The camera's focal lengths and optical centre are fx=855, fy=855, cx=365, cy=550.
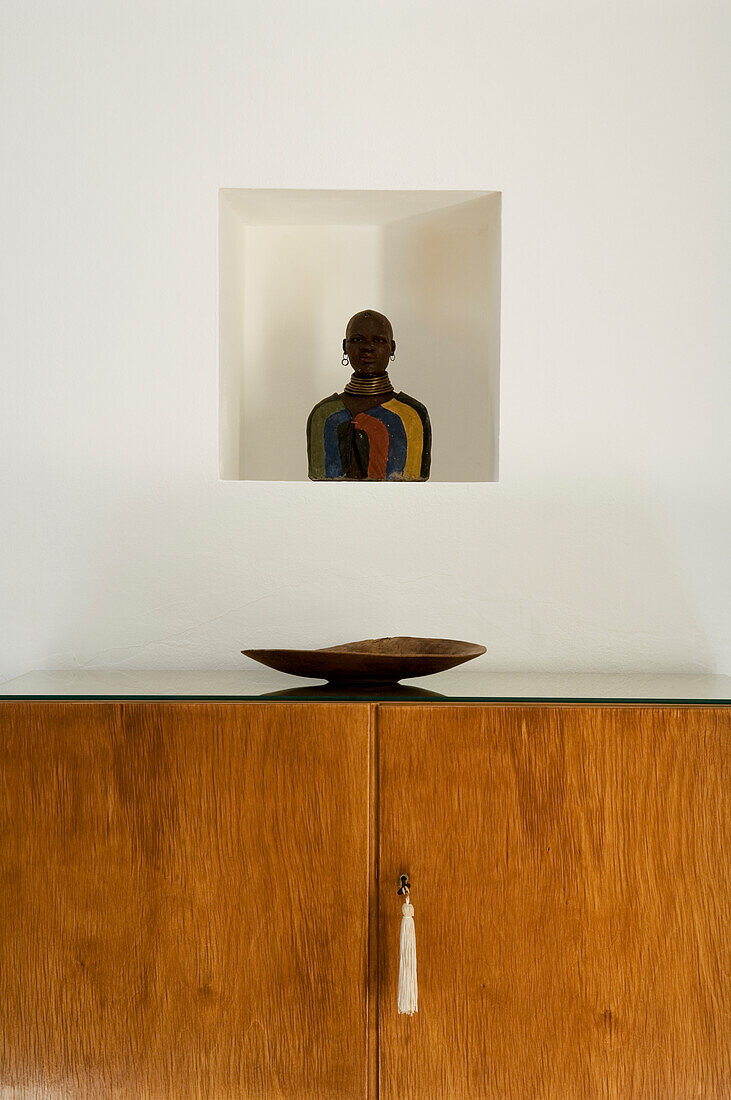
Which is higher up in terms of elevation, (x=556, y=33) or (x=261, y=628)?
(x=556, y=33)

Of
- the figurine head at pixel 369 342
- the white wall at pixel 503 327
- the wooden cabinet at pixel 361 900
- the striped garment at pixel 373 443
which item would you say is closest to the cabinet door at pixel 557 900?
the wooden cabinet at pixel 361 900

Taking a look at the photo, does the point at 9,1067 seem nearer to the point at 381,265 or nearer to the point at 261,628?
the point at 261,628

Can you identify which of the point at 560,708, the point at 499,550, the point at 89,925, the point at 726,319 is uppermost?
the point at 726,319

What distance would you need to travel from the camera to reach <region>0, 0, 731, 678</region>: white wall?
1.24 meters

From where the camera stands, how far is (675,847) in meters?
0.92

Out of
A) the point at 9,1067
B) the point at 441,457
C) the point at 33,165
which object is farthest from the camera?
the point at 441,457

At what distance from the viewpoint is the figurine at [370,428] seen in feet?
4.10

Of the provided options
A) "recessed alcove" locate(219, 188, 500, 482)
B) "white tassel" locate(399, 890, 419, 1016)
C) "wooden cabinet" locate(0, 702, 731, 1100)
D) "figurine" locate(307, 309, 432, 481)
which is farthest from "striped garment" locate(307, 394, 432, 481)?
"white tassel" locate(399, 890, 419, 1016)

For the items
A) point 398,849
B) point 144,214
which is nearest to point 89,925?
point 398,849

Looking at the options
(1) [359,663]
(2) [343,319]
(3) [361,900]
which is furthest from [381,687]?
(2) [343,319]

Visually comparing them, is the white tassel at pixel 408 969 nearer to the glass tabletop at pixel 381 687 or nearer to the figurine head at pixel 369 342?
the glass tabletop at pixel 381 687

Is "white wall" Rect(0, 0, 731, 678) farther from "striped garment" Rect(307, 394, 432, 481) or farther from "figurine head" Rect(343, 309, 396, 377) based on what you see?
"figurine head" Rect(343, 309, 396, 377)

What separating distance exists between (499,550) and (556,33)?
757 millimetres

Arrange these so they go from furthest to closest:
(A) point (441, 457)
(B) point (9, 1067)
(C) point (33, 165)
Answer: (A) point (441, 457) → (C) point (33, 165) → (B) point (9, 1067)
